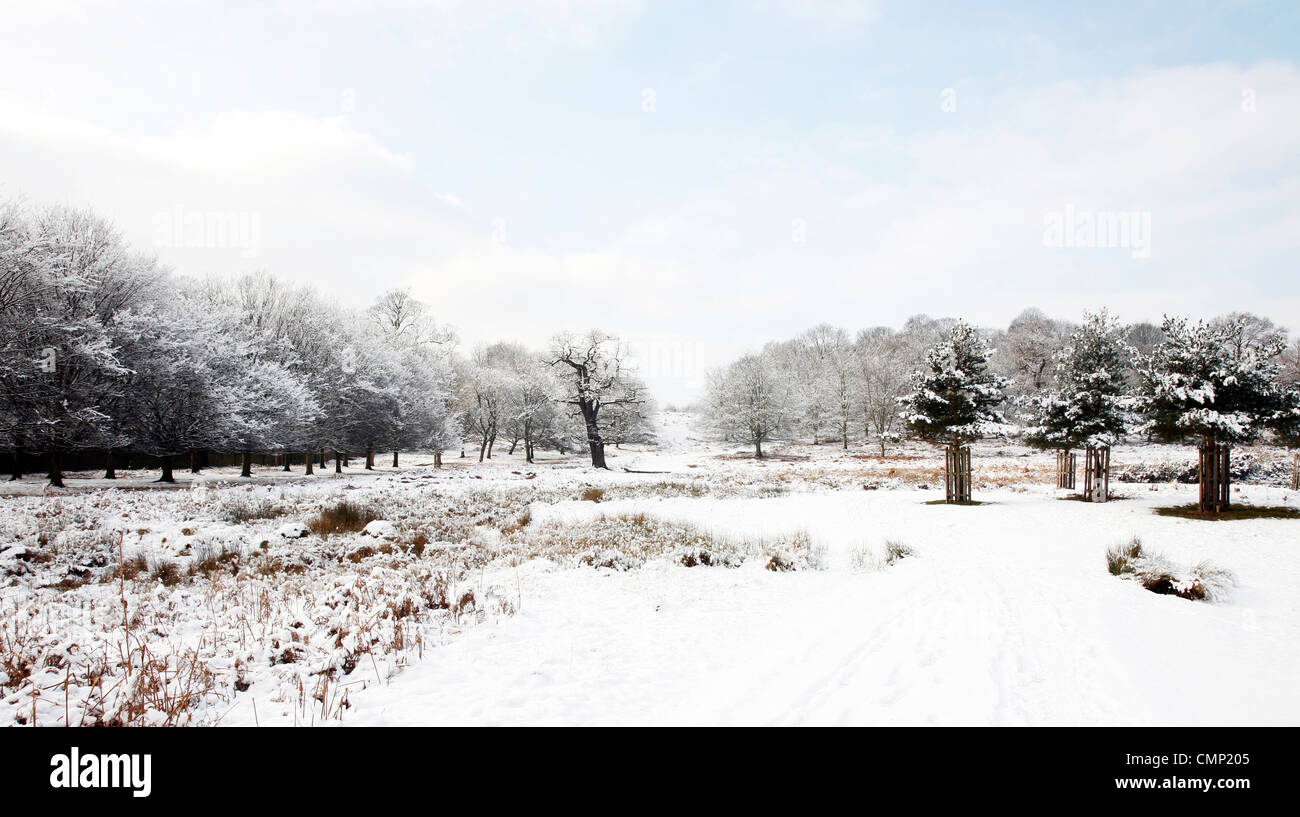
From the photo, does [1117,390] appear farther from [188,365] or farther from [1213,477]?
[188,365]

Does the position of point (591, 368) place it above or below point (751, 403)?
above

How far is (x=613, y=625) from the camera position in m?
6.99

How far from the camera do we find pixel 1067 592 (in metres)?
8.78

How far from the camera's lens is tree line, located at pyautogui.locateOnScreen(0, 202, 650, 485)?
19531mm

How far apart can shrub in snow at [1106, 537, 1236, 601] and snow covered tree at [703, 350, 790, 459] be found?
46124mm

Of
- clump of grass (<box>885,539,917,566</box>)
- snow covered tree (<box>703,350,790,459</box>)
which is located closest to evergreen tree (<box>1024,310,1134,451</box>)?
clump of grass (<box>885,539,917,566</box>)

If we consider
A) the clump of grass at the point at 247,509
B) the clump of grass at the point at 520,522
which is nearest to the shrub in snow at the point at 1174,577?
the clump of grass at the point at 520,522

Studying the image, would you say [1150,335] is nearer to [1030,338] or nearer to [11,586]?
[1030,338]

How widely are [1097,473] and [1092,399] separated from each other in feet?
10.2

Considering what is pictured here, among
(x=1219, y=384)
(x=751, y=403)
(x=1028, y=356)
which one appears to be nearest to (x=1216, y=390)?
(x=1219, y=384)

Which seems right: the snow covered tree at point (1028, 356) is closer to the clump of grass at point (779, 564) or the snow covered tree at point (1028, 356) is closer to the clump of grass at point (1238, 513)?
the clump of grass at point (1238, 513)

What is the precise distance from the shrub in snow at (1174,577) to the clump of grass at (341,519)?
52.1 feet
